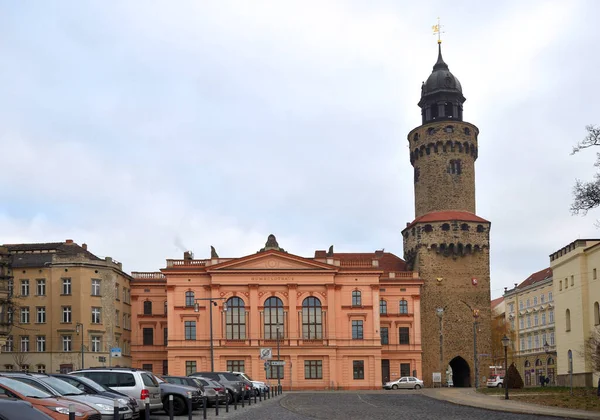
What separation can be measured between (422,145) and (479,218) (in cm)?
994

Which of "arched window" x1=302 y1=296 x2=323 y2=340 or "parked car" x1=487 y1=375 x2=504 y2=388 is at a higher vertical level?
"arched window" x1=302 y1=296 x2=323 y2=340

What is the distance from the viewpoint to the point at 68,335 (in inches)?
2872

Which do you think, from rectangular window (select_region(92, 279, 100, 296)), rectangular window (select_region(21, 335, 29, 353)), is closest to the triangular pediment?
rectangular window (select_region(92, 279, 100, 296))

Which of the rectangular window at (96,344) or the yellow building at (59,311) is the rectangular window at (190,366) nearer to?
the yellow building at (59,311)

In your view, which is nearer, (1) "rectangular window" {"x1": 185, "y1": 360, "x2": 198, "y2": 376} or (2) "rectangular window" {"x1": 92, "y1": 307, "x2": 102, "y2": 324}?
(2) "rectangular window" {"x1": 92, "y1": 307, "x2": 102, "y2": 324}

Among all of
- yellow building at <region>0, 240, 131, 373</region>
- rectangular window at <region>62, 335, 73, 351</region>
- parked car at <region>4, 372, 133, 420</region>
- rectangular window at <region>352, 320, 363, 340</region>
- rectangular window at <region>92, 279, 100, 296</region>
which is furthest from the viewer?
rectangular window at <region>352, 320, 363, 340</region>

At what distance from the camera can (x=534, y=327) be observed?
98.0 meters

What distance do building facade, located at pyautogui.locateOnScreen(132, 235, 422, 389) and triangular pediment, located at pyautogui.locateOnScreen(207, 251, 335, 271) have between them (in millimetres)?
96

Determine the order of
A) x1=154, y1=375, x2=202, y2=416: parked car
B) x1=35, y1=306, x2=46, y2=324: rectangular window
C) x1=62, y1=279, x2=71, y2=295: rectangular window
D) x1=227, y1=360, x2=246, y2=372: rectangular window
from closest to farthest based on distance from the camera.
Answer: x1=154, y1=375, x2=202, y2=416: parked car
x1=35, y1=306, x2=46, y2=324: rectangular window
x1=62, y1=279, x2=71, y2=295: rectangular window
x1=227, y1=360, x2=246, y2=372: rectangular window

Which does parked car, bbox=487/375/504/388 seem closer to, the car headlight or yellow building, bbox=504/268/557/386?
yellow building, bbox=504/268/557/386

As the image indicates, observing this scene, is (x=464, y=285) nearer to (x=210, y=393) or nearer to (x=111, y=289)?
(x=111, y=289)

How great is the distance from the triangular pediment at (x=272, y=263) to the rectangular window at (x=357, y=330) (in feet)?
19.4

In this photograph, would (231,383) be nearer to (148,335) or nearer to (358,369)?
(358,369)

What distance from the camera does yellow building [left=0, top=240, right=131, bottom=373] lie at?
238 feet
